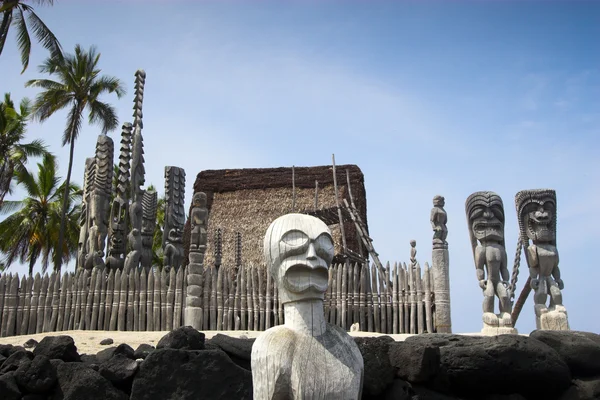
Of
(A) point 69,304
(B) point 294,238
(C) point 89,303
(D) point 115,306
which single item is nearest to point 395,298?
(D) point 115,306

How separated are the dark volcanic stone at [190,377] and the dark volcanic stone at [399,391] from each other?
1.63 meters

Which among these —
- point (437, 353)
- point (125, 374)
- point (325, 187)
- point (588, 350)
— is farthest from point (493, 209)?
point (325, 187)


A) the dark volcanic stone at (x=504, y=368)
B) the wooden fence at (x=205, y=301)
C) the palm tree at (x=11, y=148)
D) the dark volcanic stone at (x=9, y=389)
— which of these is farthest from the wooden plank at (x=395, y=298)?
the palm tree at (x=11, y=148)

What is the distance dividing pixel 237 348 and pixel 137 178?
1023 centimetres

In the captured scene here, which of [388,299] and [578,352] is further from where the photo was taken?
[388,299]

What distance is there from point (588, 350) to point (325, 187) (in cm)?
2131

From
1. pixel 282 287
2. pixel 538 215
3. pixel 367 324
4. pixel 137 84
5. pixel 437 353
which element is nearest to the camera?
pixel 282 287

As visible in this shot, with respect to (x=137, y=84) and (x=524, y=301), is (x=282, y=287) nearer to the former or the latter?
(x=524, y=301)

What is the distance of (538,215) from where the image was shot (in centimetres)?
1056

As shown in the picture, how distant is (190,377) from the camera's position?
7422 millimetres

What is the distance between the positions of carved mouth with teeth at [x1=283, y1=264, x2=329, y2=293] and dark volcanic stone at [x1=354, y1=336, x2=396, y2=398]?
3802 mm

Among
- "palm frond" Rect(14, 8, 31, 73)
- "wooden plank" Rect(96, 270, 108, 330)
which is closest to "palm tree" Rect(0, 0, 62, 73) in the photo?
"palm frond" Rect(14, 8, 31, 73)

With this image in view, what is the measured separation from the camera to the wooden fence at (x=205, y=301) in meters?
12.3

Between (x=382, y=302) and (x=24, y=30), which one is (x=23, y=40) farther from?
(x=382, y=302)
